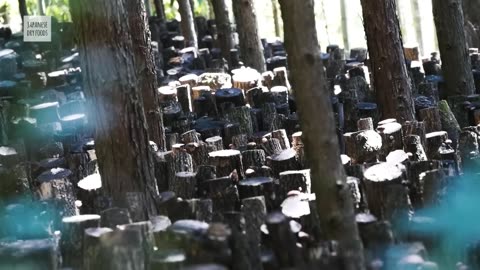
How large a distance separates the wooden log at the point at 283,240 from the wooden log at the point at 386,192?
502 mm

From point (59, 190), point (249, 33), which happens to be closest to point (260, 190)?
point (59, 190)

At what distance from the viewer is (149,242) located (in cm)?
298

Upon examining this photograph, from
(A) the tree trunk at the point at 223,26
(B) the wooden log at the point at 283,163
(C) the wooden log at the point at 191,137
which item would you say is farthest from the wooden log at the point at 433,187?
(A) the tree trunk at the point at 223,26

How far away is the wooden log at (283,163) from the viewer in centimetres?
393

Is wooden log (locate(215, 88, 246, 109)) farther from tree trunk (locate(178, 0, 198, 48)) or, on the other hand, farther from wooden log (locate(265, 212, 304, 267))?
tree trunk (locate(178, 0, 198, 48))

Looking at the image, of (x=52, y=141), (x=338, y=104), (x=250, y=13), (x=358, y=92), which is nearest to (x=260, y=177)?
(x=338, y=104)

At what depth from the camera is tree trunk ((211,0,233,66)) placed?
26.7 feet

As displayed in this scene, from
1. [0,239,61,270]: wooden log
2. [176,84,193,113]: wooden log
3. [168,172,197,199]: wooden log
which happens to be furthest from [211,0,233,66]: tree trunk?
[0,239,61,270]: wooden log

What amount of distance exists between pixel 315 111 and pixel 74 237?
3.68 feet

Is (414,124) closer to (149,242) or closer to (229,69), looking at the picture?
(149,242)

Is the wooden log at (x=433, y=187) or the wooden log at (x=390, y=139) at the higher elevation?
the wooden log at (x=390, y=139)

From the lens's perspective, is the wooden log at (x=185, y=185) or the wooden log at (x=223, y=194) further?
the wooden log at (x=185, y=185)

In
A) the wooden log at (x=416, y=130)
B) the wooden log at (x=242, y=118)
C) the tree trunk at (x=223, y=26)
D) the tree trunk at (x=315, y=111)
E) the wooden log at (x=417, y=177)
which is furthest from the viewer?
the tree trunk at (x=223, y=26)

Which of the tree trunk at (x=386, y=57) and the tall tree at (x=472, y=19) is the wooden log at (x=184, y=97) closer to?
the tree trunk at (x=386, y=57)
